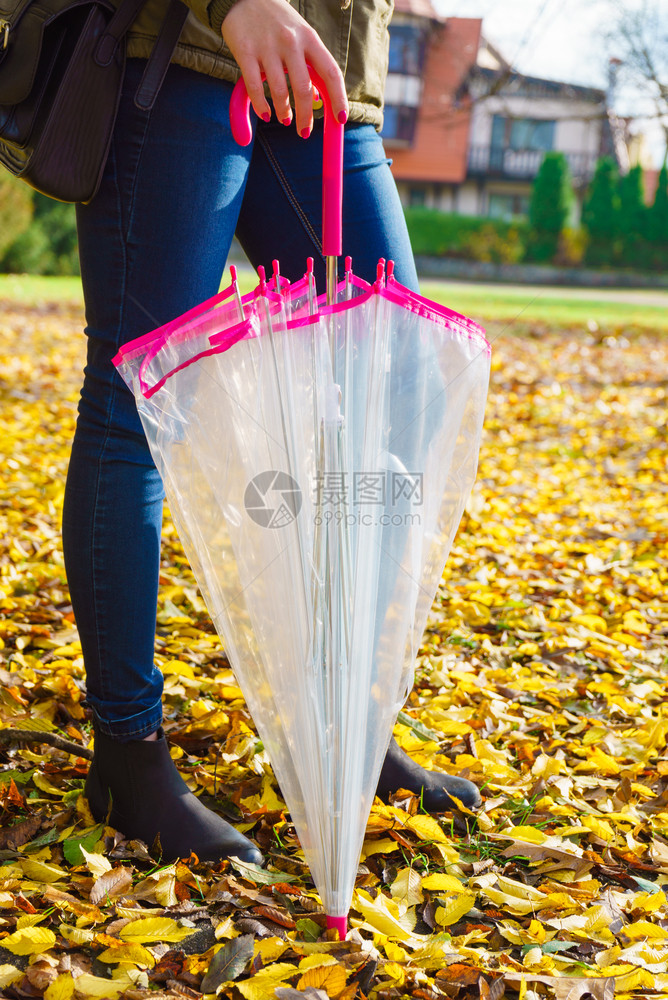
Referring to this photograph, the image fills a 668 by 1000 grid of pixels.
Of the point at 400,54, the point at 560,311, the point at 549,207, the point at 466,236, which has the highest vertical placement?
the point at 400,54

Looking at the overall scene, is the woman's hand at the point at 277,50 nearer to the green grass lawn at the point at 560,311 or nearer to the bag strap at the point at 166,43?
the bag strap at the point at 166,43

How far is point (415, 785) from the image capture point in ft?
4.77

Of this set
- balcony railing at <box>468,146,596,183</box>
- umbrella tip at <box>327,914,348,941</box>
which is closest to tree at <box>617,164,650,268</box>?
balcony railing at <box>468,146,596,183</box>

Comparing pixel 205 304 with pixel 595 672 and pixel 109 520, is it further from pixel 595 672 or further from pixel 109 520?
pixel 595 672

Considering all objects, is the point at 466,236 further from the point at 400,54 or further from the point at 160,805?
the point at 160,805

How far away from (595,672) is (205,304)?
4.76 feet

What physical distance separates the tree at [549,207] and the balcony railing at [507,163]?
5.99 m

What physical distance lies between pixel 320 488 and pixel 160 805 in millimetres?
592

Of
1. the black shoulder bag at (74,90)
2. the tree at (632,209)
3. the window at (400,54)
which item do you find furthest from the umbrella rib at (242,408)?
the tree at (632,209)

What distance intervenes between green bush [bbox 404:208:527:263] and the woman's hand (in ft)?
69.5

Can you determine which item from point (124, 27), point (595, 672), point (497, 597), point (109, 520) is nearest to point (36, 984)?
point (109, 520)

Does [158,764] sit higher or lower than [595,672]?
higher

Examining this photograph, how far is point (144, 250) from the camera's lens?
1153 mm

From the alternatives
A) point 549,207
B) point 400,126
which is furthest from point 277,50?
point 400,126
